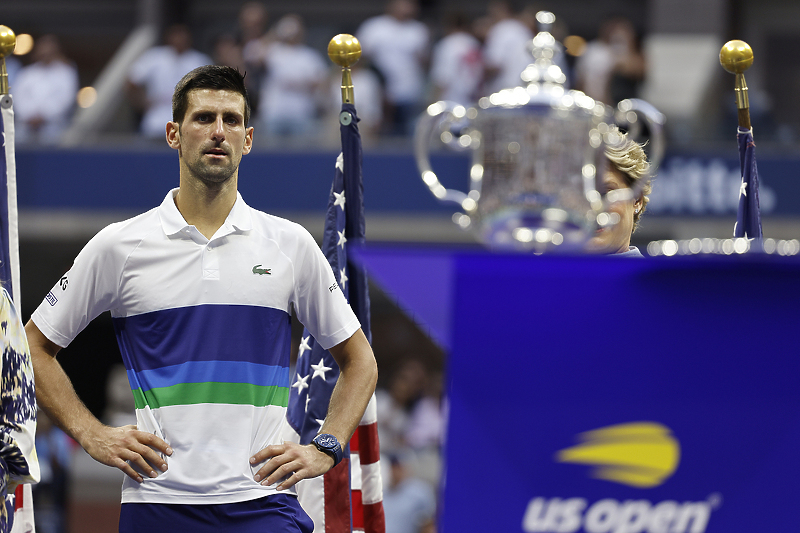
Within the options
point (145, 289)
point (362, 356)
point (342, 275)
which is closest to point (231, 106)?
point (145, 289)

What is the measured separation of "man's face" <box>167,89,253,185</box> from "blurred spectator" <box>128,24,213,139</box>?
331 inches

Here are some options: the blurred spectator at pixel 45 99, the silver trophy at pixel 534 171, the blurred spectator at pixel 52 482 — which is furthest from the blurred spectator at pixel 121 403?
the silver trophy at pixel 534 171

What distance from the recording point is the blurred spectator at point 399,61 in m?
10.5

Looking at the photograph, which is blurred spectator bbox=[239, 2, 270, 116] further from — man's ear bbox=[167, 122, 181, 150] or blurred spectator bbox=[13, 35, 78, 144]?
man's ear bbox=[167, 122, 181, 150]

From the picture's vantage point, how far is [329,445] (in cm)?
260

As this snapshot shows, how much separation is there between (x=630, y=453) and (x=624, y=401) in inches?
3.1

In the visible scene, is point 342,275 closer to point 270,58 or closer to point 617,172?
point 617,172

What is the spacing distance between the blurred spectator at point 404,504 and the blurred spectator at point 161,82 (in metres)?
4.56

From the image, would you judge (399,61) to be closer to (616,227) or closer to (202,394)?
(616,227)

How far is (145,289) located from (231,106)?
46cm

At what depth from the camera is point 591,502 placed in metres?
1.72

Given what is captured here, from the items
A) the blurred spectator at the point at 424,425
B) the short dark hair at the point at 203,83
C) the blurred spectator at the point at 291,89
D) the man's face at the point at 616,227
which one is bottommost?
the blurred spectator at the point at 424,425

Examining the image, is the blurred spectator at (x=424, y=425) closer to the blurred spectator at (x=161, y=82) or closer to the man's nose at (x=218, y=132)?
the blurred spectator at (x=161, y=82)

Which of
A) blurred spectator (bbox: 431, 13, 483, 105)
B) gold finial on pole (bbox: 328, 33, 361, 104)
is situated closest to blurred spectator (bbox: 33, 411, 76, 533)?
blurred spectator (bbox: 431, 13, 483, 105)
